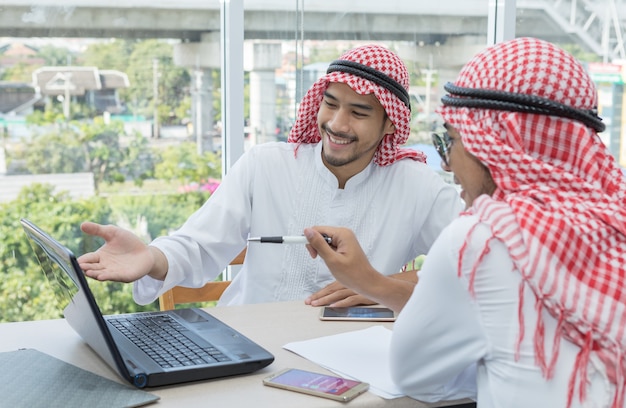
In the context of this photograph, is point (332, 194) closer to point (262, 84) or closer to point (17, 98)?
point (262, 84)

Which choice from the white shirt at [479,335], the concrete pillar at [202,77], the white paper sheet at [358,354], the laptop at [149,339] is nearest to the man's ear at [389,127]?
the white paper sheet at [358,354]

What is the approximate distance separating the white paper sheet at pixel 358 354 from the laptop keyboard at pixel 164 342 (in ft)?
0.70

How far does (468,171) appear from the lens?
1.59 m

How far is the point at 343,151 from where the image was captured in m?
2.53

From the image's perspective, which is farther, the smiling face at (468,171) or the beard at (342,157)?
the beard at (342,157)

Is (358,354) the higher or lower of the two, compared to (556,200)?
lower

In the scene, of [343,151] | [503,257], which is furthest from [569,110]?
[343,151]

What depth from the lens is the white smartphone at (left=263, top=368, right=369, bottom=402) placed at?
1538 millimetres

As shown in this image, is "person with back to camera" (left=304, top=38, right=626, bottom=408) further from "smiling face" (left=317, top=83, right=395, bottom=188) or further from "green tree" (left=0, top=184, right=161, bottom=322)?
"green tree" (left=0, top=184, right=161, bottom=322)

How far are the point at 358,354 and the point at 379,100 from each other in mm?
967

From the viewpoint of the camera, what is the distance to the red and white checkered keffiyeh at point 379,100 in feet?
8.20

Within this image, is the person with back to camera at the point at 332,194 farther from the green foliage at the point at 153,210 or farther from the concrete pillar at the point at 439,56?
the concrete pillar at the point at 439,56

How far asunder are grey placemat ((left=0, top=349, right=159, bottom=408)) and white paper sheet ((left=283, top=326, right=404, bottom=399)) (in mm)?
396

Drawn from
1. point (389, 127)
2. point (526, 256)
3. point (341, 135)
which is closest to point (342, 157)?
point (341, 135)
